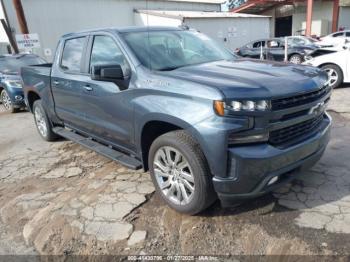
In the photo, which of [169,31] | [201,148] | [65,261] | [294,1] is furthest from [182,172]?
[294,1]

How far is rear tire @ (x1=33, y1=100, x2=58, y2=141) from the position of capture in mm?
6045

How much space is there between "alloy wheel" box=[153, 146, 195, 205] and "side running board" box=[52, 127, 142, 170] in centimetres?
38

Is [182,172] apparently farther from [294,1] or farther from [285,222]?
[294,1]

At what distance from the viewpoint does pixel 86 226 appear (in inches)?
135

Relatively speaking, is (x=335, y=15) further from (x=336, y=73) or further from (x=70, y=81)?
(x=70, y=81)

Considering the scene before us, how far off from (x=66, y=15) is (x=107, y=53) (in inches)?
799

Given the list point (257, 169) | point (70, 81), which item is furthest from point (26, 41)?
point (257, 169)

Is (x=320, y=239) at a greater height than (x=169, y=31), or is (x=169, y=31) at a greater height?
(x=169, y=31)

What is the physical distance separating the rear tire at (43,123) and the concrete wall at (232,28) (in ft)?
57.9

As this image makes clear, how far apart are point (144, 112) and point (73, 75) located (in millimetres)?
1738

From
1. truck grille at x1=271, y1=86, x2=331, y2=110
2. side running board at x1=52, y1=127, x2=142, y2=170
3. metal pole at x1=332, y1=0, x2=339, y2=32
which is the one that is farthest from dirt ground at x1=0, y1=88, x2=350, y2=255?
metal pole at x1=332, y1=0, x2=339, y2=32

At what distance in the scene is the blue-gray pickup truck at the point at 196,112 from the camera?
283cm

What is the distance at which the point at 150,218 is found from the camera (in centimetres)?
349

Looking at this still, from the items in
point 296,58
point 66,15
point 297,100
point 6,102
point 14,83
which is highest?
point 66,15
